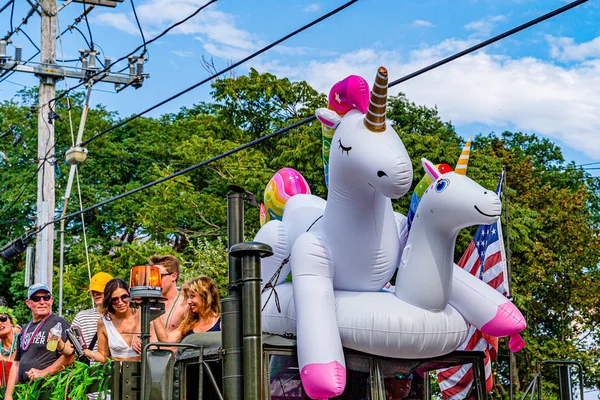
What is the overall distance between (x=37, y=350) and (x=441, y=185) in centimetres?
436

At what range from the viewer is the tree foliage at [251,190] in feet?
79.8

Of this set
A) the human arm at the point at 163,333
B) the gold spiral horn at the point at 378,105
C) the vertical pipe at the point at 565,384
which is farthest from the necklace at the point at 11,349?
the vertical pipe at the point at 565,384

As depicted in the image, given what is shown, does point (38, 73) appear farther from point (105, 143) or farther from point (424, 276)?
point (105, 143)

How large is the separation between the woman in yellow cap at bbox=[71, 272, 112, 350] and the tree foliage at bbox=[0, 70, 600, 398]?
34.7 ft

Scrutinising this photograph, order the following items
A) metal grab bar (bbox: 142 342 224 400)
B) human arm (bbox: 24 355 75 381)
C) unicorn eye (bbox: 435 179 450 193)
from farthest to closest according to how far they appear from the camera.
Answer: human arm (bbox: 24 355 75 381) → unicorn eye (bbox: 435 179 450 193) → metal grab bar (bbox: 142 342 224 400)

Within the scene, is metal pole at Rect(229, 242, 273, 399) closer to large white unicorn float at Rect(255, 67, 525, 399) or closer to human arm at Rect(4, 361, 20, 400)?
large white unicorn float at Rect(255, 67, 525, 399)

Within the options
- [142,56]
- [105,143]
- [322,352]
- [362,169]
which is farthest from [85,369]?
[105,143]

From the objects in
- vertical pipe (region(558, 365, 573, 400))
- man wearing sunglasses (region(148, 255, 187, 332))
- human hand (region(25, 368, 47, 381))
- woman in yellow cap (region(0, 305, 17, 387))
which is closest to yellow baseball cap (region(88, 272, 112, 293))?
man wearing sunglasses (region(148, 255, 187, 332))

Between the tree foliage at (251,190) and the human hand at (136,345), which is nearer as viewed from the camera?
the human hand at (136,345)

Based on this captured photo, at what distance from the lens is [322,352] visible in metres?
6.38

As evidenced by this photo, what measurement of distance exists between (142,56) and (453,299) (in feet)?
40.8

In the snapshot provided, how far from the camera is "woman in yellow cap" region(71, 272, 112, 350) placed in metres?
8.59

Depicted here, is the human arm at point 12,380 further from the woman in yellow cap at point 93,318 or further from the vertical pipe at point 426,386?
the vertical pipe at point 426,386

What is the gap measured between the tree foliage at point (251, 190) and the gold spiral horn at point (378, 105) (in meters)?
13.1
